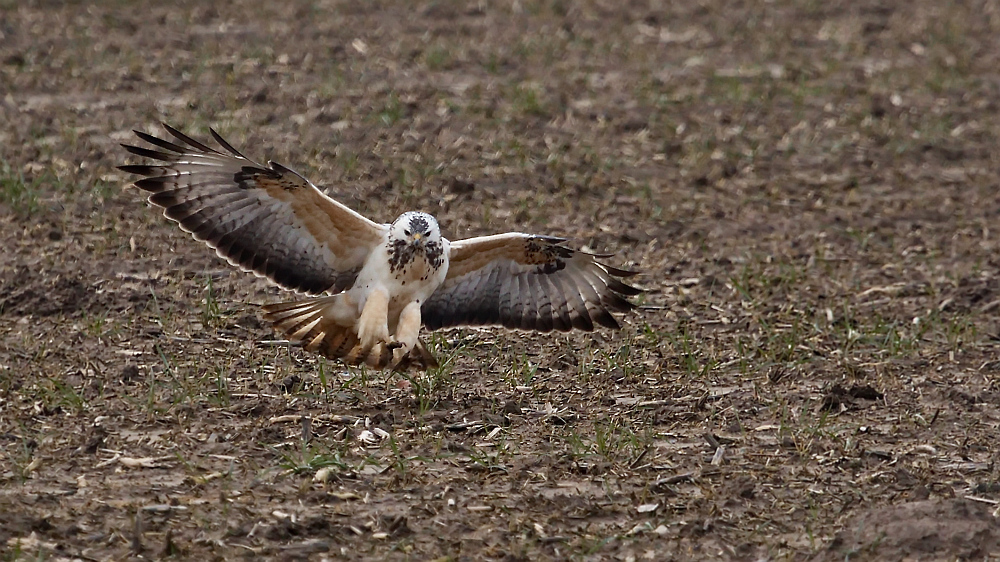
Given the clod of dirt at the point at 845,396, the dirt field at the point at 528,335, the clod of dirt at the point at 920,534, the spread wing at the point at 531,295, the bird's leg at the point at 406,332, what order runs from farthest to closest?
the spread wing at the point at 531,295
the clod of dirt at the point at 845,396
the bird's leg at the point at 406,332
the dirt field at the point at 528,335
the clod of dirt at the point at 920,534

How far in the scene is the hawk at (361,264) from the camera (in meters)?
5.93

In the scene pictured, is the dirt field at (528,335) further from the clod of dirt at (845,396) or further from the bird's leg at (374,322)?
the bird's leg at (374,322)

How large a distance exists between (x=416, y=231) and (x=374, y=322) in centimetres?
43

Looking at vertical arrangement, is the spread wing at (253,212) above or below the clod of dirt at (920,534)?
above

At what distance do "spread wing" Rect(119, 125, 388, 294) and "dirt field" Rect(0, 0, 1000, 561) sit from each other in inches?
19.4

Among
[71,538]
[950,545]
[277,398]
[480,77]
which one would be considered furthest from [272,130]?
[950,545]

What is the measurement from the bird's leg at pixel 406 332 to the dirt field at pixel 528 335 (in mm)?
232

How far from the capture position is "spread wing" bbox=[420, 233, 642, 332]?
6465 millimetres

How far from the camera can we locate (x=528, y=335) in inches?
270

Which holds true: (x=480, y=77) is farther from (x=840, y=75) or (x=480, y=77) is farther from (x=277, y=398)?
(x=277, y=398)

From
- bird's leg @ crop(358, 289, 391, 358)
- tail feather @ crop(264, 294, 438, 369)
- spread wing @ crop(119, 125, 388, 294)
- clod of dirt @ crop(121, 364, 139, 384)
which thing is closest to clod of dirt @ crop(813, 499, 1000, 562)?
tail feather @ crop(264, 294, 438, 369)

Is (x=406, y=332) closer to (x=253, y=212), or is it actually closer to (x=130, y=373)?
(x=253, y=212)

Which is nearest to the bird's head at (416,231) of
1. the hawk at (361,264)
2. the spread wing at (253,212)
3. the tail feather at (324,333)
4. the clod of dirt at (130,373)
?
the hawk at (361,264)

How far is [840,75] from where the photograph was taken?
447 inches
